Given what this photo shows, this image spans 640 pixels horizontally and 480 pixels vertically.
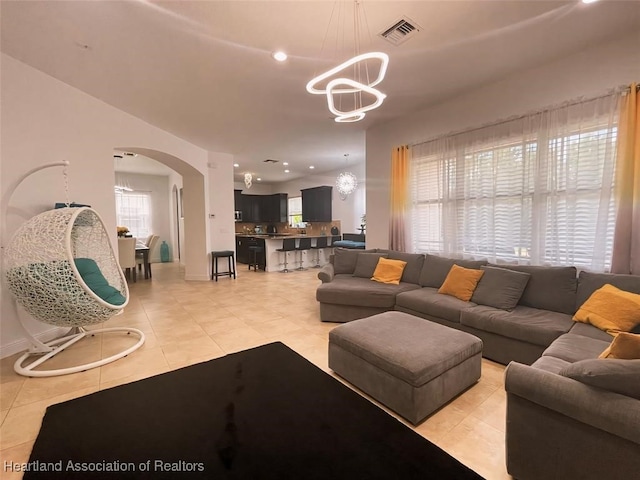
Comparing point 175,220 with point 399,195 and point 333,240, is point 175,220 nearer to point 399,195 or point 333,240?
point 333,240

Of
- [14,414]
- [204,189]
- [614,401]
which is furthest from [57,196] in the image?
[614,401]

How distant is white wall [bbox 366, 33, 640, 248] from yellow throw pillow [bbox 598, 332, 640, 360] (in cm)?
278

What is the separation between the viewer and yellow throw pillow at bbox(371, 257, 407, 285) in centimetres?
413

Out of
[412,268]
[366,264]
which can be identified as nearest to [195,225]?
[366,264]

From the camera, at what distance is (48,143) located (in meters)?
3.34

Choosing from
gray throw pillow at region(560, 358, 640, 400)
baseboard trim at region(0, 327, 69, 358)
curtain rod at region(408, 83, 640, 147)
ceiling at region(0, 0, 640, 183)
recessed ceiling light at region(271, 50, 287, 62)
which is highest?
ceiling at region(0, 0, 640, 183)

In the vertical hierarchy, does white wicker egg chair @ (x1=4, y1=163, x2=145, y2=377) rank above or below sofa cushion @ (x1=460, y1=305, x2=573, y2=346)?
above

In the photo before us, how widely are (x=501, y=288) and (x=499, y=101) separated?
2.35 meters

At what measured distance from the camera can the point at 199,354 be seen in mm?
2986

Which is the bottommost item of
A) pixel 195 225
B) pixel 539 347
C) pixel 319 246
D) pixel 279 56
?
pixel 539 347

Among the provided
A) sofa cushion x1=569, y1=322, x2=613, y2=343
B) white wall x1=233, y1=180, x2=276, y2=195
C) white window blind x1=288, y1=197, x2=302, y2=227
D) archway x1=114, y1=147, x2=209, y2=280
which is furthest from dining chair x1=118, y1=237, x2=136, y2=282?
sofa cushion x1=569, y1=322, x2=613, y2=343

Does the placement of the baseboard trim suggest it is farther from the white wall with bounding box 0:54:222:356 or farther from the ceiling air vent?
the ceiling air vent

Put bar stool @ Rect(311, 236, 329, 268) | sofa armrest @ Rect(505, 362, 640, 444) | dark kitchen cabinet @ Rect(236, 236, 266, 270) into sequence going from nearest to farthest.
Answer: sofa armrest @ Rect(505, 362, 640, 444) → dark kitchen cabinet @ Rect(236, 236, 266, 270) → bar stool @ Rect(311, 236, 329, 268)

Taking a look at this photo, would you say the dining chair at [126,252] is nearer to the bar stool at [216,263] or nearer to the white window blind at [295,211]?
Answer: the bar stool at [216,263]
